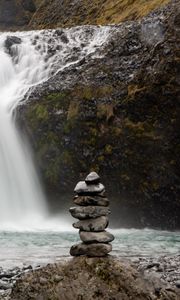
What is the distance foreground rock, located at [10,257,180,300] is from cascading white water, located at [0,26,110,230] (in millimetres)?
20398

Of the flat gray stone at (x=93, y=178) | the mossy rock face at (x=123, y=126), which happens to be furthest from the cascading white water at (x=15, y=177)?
the flat gray stone at (x=93, y=178)

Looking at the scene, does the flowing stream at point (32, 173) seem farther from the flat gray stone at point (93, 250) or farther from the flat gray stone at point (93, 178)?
the flat gray stone at point (93, 178)

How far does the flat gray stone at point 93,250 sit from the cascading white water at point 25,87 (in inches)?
799

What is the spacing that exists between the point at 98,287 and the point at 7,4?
7663 centimetres

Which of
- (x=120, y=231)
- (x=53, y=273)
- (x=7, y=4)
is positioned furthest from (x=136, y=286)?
(x=7, y=4)

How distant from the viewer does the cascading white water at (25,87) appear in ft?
112

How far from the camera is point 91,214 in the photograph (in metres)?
11.3

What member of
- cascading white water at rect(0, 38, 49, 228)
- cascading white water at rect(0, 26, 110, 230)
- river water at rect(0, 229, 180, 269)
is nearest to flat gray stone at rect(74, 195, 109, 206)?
river water at rect(0, 229, 180, 269)

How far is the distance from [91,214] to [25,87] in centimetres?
2725

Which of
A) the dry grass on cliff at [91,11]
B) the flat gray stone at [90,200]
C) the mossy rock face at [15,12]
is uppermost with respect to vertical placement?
the mossy rock face at [15,12]

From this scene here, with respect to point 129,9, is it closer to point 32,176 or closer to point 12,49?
point 12,49

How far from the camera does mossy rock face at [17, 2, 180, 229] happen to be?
104 feet

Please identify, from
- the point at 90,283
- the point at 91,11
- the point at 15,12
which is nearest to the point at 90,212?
the point at 90,283

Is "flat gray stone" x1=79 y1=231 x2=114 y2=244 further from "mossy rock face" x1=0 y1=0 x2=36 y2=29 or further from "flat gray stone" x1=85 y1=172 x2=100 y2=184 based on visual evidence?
"mossy rock face" x1=0 y1=0 x2=36 y2=29
